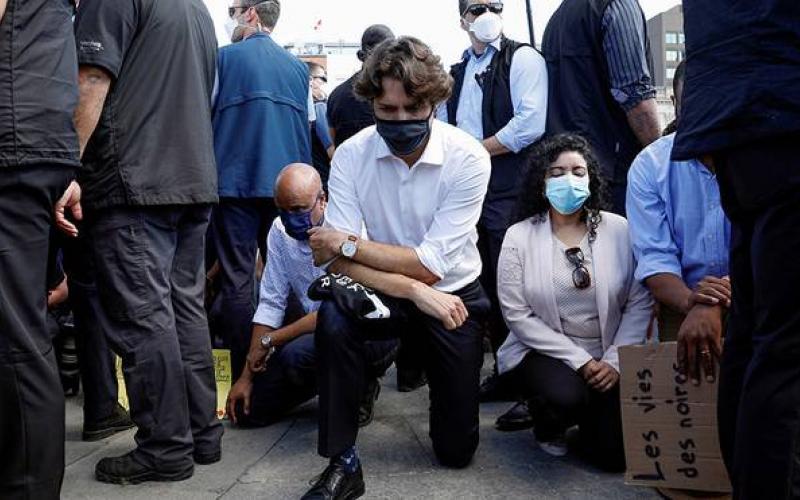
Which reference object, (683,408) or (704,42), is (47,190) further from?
(683,408)

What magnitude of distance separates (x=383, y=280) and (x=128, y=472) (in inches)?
41.8

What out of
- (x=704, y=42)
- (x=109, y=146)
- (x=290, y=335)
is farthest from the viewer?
(x=290, y=335)

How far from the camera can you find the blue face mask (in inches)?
120

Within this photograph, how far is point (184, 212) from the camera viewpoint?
2.89 m

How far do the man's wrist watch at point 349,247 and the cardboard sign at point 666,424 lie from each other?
3.07 feet

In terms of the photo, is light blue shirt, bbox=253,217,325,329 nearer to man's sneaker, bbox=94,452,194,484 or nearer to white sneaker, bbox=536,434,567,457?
man's sneaker, bbox=94,452,194,484

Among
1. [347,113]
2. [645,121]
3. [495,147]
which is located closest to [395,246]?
[495,147]

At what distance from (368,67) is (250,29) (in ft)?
5.33

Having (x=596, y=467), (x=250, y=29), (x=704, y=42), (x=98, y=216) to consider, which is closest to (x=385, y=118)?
(x=98, y=216)

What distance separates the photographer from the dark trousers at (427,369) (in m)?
2.57

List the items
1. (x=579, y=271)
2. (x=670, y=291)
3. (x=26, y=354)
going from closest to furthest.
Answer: (x=26, y=354) < (x=670, y=291) < (x=579, y=271)

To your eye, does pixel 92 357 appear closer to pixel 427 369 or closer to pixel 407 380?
pixel 427 369

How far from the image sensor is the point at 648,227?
2789 millimetres

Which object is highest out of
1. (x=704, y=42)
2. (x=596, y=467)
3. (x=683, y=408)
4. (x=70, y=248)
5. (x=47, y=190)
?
(x=704, y=42)
